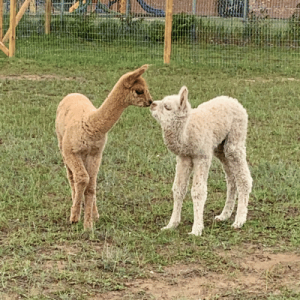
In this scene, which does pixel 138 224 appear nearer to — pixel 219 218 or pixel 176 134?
pixel 219 218

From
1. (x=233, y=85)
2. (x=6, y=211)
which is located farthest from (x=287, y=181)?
(x=233, y=85)

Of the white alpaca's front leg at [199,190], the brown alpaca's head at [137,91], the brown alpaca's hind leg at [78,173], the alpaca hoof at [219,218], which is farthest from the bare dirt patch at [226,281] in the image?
the brown alpaca's head at [137,91]

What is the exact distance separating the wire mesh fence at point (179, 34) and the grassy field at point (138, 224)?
5107mm

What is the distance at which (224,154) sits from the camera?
5.45 m

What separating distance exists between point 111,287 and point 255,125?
5.20 meters

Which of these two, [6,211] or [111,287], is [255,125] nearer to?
[6,211]

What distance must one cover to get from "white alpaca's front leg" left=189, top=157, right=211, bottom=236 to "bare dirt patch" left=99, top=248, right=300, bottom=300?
42cm

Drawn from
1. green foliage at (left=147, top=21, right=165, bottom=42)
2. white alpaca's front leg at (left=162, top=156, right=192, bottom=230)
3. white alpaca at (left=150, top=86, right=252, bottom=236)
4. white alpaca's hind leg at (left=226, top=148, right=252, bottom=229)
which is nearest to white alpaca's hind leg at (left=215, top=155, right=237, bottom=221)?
white alpaca at (left=150, top=86, right=252, bottom=236)

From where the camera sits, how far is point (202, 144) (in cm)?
505

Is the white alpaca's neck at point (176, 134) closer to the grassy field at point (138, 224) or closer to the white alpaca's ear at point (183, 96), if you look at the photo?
the white alpaca's ear at point (183, 96)

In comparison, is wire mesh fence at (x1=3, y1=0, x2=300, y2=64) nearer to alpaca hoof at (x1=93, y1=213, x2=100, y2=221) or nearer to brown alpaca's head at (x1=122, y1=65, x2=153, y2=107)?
alpaca hoof at (x1=93, y1=213, x2=100, y2=221)

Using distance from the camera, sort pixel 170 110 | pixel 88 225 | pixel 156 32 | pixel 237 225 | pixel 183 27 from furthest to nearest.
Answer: pixel 183 27 < pixel 156 32 < pixel 237 225 < pixel 88 225 < pixel 170 110

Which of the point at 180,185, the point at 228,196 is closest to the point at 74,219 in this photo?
the point at 180,185

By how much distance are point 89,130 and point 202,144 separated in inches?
34.2
